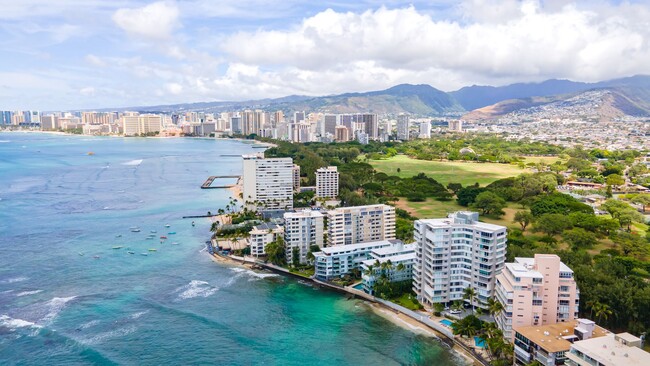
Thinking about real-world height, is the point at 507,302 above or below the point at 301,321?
above

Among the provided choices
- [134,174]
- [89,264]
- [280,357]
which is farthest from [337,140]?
[280,357]

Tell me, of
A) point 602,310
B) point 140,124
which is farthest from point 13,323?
point 140,124

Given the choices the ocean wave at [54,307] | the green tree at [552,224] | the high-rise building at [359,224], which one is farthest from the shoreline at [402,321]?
the green tree at [552,224]

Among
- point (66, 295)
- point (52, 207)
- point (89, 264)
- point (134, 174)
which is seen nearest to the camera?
point (66, 295)

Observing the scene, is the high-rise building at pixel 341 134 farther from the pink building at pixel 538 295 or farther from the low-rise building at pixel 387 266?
the pink building at pixel 538 295

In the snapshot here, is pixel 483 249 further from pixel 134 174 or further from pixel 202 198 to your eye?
pixel 134 174
